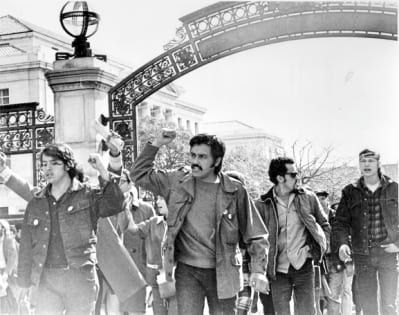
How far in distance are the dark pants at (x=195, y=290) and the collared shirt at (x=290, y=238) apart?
62.0 inches

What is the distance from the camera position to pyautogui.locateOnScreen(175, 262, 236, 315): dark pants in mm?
5613

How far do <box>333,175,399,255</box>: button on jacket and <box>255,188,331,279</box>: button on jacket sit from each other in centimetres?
29

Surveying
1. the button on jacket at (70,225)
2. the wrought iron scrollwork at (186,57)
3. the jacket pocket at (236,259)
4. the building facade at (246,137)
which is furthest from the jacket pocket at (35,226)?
the building facade at (246,137)

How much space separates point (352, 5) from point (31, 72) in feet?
87.6

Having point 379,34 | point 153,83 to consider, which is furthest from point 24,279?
point 379,34

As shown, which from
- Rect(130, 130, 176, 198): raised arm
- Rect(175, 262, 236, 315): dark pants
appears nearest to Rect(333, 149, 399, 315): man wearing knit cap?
Rect(175, 262, 236, 315): dark pants

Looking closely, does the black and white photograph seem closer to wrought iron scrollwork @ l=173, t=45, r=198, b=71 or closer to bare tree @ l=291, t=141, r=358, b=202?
wrought iron scrollwork @ l=173, t=45, r=198, b=71

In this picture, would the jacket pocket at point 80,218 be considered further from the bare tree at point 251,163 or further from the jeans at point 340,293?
the bare tree at point 251,163

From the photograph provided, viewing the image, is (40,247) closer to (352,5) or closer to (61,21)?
(61,21)

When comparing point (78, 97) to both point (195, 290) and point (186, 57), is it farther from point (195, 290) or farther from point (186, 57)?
point (195, 290)

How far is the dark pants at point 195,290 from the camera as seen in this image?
561 centimetres

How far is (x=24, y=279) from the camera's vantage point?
5.77 metres

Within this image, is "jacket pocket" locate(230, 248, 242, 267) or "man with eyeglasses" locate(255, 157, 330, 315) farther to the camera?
"man with eyeglasses" locate(255, 157, 330, 315)

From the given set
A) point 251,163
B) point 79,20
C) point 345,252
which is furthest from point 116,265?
point 251,163
